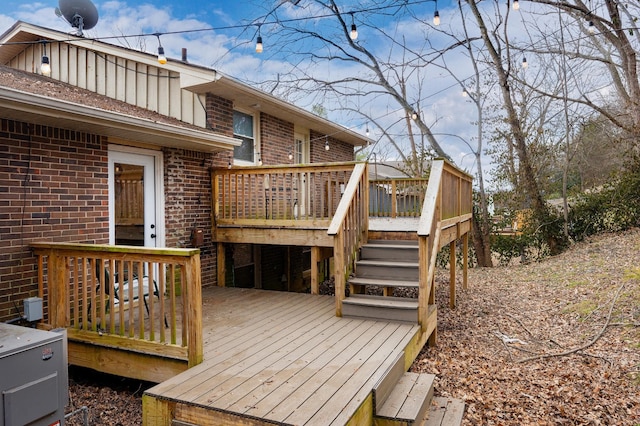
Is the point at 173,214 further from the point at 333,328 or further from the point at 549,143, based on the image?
the point at 549,143

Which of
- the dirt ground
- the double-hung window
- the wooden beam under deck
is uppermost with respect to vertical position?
the double-hung window

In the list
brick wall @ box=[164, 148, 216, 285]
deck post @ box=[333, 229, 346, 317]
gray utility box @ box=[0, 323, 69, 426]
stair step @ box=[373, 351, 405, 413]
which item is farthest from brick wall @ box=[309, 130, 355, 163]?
gray utility box @ box=[0, 323, 69, 426]

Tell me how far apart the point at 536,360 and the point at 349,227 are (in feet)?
9.54

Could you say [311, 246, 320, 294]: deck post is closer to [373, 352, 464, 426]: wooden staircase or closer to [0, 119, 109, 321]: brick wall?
[373, 352, 464, 426]: wooden staircase

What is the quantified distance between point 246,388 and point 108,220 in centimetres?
370

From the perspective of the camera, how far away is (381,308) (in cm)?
539

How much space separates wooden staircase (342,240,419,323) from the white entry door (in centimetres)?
323

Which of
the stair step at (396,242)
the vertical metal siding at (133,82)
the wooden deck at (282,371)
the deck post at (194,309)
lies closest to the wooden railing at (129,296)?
the deck post at (194,309)

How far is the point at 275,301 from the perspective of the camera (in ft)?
21.8

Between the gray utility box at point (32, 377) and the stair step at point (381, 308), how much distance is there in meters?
3.31

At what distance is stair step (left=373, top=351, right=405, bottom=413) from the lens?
3.40m

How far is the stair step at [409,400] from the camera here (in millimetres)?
3359

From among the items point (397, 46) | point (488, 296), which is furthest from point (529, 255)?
point (397, 46)

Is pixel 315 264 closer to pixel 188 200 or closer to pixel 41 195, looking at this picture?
pixel 188 200
